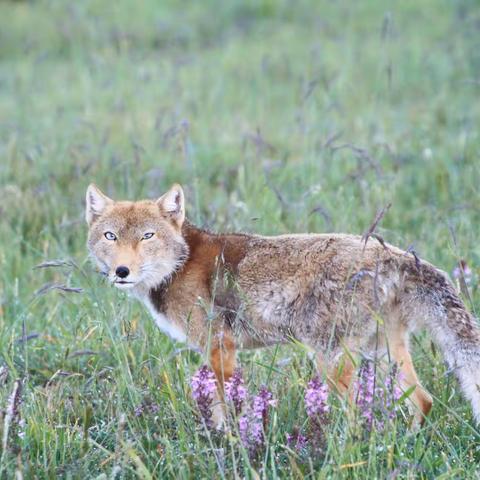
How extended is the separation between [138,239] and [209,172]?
14.2 feet

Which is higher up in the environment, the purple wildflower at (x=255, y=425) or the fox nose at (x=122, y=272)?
the fox nose at (x=122, y=272)

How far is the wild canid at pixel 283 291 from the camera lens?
471 centimetres

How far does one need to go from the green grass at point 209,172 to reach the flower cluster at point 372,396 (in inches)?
4.0

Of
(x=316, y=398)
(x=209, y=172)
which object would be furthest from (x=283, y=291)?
(x=209, y=172)

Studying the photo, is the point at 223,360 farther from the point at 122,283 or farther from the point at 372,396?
the point at 372,396

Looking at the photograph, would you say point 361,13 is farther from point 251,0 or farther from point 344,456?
point 344,456

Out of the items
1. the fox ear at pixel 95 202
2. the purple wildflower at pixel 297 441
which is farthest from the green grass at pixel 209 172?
the fox ear at pixel 95 202

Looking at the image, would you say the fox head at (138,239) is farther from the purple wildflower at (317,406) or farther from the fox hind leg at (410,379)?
the purple wildflower at (317,406)

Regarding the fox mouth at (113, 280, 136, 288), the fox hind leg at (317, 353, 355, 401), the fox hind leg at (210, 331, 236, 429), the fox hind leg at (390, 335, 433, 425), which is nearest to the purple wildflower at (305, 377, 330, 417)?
the fox hind leg at (317, 353, 355, 401)

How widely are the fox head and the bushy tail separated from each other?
1494mm

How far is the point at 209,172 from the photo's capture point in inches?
392

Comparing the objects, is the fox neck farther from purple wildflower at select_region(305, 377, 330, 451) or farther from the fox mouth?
purple wildflower at select_region(305, 377, 330, 451)

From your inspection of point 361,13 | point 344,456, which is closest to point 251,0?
point 361,13

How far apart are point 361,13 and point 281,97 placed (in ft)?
13.7
